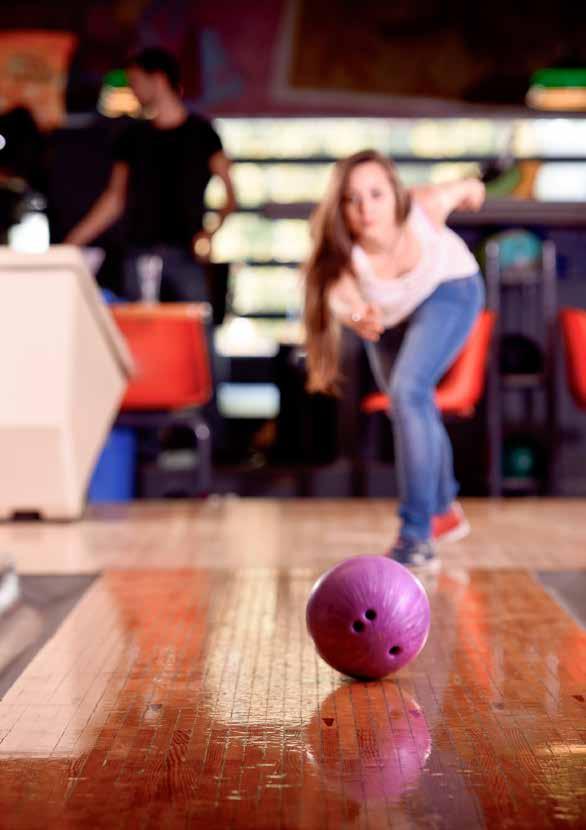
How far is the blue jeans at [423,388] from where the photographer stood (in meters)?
3.79

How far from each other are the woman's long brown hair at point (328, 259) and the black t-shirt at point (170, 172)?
2.36 metres

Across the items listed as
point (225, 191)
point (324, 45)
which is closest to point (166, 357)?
point (225, 191)

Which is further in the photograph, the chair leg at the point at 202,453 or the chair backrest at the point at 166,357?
the chair leg at the point at 202,453

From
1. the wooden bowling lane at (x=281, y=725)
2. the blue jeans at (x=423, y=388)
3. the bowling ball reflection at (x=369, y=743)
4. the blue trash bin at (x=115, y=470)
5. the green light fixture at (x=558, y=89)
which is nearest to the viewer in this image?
the wooden bowling lane at (x=281, y=725)

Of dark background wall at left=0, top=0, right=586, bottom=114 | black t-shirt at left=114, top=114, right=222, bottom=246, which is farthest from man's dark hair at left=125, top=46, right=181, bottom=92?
dark background wall at left=0, top=0, right=586, bottom=114

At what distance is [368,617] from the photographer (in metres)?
2.43

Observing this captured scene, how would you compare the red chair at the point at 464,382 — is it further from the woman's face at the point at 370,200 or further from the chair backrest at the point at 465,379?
the woman's face at the point at 370,200

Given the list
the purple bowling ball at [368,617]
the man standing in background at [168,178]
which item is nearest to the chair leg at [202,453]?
the man standing in background at [168,178]

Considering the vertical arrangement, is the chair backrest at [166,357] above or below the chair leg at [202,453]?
above

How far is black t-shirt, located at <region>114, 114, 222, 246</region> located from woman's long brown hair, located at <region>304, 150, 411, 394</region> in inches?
93.0

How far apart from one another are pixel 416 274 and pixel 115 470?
97.6 inches

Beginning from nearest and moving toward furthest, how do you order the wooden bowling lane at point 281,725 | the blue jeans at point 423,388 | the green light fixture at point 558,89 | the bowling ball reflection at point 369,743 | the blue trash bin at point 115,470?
the wooden bowling lane at point 281,725 → the bowling ball reflection at point 369,743 → the blue jeans at point 423,388 → the blue trash bin at point 115,470 → the green light fixture at point 558,89

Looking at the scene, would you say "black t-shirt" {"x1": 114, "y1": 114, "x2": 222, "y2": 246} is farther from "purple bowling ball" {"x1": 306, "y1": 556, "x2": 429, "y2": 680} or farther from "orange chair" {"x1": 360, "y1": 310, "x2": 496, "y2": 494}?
"purple bowling ball" {"x1": 306, "y1": 556, "x2": 429, "y2": 680}

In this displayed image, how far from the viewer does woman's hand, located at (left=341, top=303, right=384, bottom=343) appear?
3682 mm
